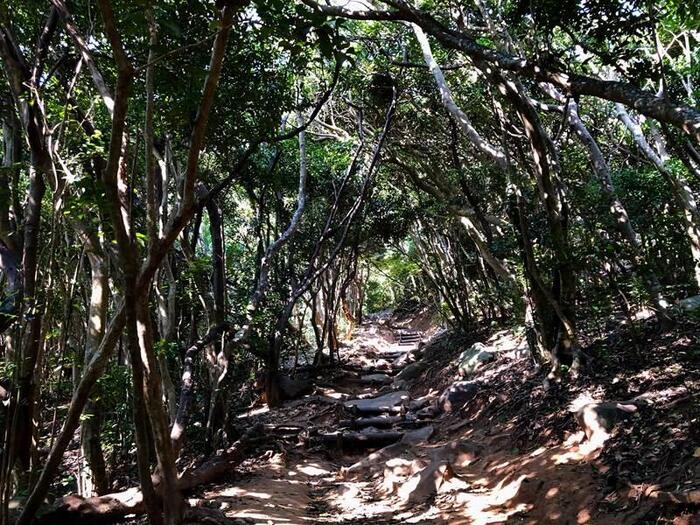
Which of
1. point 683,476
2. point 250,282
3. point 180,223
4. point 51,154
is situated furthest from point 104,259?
point 250,282

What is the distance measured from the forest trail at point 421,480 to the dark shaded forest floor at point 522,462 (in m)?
0.02

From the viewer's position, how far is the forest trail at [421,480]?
4.85 meters

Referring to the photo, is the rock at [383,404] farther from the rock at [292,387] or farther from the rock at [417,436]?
the rock at [292,387]

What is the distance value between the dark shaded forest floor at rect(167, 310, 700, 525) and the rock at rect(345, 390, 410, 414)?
1.09 metres

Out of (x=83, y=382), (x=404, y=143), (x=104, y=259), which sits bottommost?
(x=83, y=382)

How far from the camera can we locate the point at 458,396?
984cm

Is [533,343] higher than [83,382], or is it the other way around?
[83,382]

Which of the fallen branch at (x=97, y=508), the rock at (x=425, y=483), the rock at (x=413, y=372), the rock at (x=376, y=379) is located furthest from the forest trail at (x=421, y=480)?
the rock at (x=376, y=379)

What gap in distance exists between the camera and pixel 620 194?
10000mm

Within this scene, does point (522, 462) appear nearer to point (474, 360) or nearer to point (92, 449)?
point (92, 449)

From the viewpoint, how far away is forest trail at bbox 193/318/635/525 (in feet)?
15.9

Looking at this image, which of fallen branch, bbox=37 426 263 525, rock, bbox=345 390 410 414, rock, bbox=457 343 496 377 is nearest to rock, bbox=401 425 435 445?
rock, bbox=345 390 410 414

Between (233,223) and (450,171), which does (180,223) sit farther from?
(233,223)

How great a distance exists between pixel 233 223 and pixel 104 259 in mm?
11530
